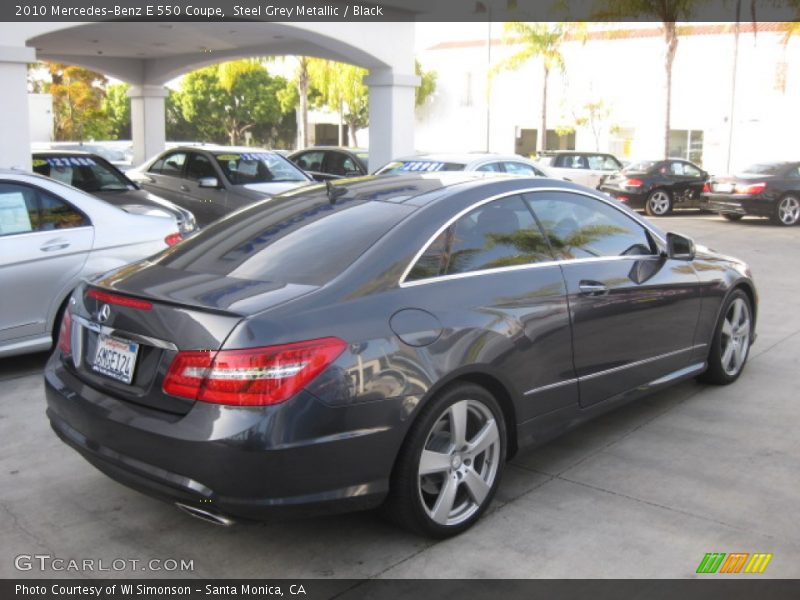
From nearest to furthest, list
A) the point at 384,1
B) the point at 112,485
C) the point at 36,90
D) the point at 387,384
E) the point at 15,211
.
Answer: the point at 387,384 → the point at 112,485 → the point at 15,211 → the point at 384,1 → the point at 36,90

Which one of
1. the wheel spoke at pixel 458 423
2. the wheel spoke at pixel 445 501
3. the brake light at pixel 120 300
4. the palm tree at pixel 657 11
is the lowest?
the wheel spoke at pixel 445 501

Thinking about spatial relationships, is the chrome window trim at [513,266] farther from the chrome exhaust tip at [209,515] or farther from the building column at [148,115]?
the building column at [148,115]

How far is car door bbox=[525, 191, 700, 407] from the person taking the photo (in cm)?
455

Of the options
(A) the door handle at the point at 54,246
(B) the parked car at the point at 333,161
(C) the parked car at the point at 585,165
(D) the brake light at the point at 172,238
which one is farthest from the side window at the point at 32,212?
(C) the parked car at the point at 585,165

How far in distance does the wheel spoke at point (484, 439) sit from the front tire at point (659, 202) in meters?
17.9

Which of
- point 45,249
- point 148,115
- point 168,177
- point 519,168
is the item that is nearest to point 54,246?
point 45,249

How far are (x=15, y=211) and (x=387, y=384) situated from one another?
13.3ft

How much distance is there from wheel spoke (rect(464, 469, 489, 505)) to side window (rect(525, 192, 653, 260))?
127cm

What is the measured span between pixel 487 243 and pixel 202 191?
1008 cm

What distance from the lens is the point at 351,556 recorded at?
371cm

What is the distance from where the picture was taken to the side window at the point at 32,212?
20.6ft

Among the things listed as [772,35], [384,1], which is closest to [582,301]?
[384,1]

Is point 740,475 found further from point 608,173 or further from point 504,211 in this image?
point 608,173

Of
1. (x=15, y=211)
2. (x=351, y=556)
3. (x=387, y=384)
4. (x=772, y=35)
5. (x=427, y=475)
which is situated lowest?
(x=351, y=556)
